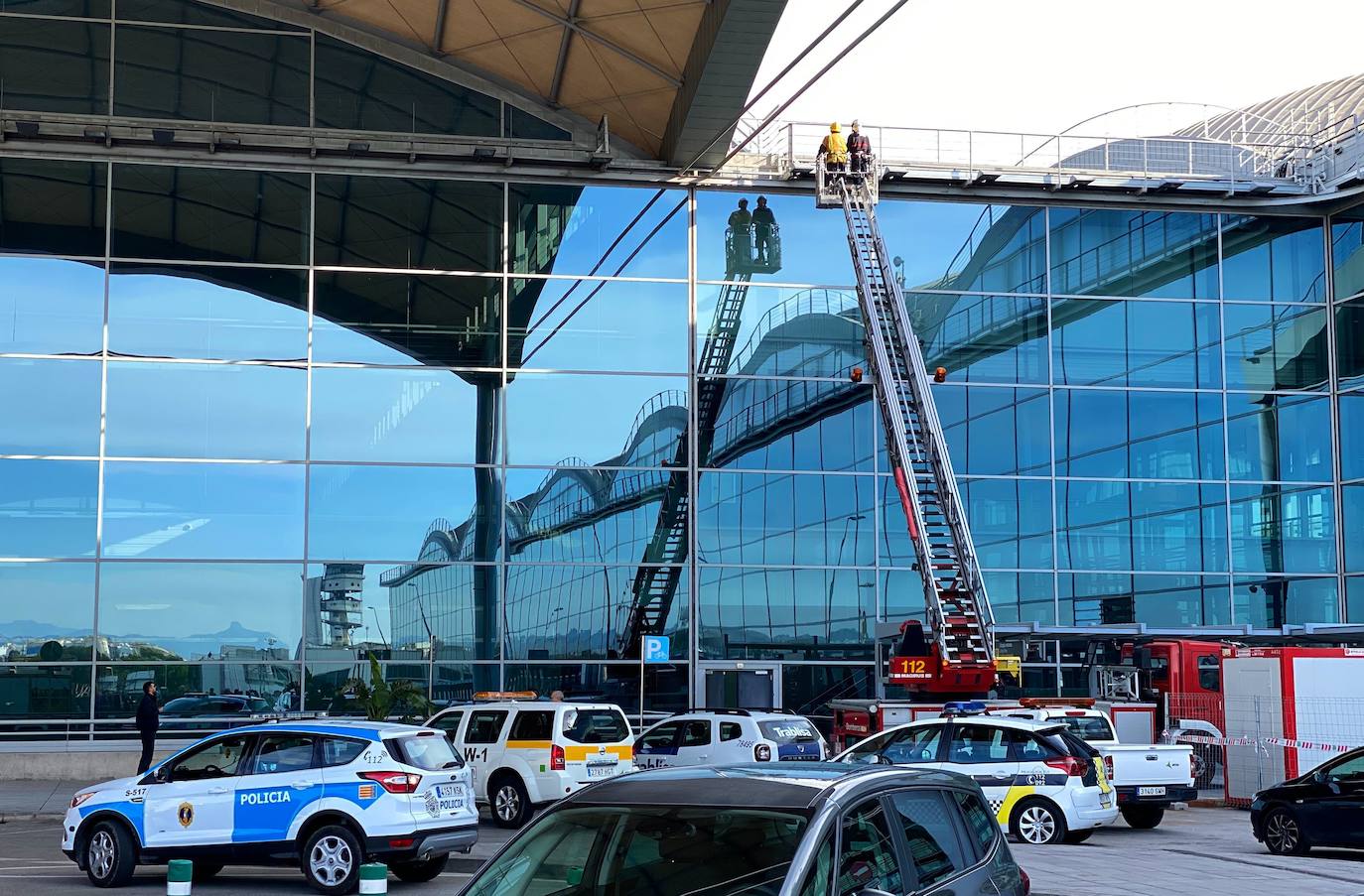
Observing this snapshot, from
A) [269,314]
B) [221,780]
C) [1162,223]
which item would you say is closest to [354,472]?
[269,314]

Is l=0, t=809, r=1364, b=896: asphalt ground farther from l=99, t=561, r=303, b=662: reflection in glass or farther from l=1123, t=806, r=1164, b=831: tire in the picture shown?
l=99, t=561, r=303, b=662: reflection in glass

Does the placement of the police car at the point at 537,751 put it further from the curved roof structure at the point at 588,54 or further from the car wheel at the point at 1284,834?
the curved roof structure at the point at 588,54

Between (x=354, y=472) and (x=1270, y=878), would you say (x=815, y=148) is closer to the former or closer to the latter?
(x=354, y=472)

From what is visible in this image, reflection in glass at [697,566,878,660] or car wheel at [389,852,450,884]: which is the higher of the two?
reflection in glass at [697,566,878,660]

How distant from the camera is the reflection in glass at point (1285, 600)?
3012 cm

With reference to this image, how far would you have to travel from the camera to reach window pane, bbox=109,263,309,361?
27766mm

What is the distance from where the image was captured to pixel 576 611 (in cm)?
2855

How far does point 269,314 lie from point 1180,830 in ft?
60.1

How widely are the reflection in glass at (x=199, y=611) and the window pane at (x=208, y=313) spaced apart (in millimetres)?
4045

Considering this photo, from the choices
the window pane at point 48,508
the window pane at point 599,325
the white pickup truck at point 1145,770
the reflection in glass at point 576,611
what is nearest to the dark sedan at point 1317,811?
the white pickup truck at point 1145,770

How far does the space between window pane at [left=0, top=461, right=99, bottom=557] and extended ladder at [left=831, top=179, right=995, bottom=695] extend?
1446cm

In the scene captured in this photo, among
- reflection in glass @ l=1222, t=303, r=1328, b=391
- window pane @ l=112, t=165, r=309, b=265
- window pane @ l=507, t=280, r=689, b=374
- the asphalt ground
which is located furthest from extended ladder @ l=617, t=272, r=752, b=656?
reflection in glass @ l=1222, t=303, r=1328, b=391

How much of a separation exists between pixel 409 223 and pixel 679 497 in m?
7.47

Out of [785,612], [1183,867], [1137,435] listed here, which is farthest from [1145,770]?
[1137,435]
